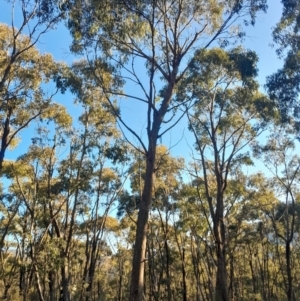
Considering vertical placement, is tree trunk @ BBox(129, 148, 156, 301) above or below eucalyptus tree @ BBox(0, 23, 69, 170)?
below

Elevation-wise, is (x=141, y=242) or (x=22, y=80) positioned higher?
(x=22, y=80)

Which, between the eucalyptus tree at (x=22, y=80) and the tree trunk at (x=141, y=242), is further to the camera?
the eucalyptus tree at (x=22, y=80)

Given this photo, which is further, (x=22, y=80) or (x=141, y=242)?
(x=22, y=80)

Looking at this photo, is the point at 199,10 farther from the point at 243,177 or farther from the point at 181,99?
the point at 243,177

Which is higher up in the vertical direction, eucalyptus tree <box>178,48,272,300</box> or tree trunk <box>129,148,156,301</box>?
eucalyptus tree <box>178,48,272,300</box>

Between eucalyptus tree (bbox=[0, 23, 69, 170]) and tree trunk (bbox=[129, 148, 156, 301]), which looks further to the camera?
eucalyptus tree (bbox=[0, 23, 69, 170])

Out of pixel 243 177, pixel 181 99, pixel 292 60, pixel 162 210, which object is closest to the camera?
pixel 292 60

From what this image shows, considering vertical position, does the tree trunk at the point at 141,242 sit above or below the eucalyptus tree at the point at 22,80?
below

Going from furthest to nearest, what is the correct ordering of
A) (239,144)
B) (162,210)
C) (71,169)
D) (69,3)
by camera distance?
1. (162,210)
2. (71,169)
3. (239,144)
4. (69,3)

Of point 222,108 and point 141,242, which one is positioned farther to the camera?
point 222,108

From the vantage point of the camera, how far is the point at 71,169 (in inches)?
616

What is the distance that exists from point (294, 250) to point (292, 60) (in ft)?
80.9

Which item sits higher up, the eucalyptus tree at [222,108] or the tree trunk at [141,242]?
the eucalyptus tree at [222,108]

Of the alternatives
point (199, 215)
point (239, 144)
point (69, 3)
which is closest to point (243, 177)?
point (199, 215)
